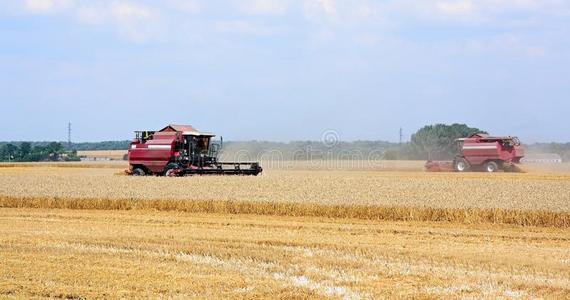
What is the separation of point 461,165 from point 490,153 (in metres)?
2.04

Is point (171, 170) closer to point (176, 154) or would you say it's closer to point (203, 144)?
point (176, 154)

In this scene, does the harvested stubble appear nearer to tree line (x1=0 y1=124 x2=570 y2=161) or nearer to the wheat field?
the wheat field

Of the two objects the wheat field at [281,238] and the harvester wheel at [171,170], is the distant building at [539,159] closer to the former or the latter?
the wheat field at [281,238]

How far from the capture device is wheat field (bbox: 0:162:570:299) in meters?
12.0

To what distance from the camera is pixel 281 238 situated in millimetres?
18156

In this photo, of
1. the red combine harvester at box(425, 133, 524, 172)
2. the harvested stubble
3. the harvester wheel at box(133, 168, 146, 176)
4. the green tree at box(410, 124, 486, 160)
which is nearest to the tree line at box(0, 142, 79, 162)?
the green tree at box(410, 124, 486, 160)

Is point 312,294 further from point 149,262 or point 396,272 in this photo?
point 149,262

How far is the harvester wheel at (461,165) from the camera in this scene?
45188mm

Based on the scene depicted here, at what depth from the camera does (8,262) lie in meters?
13.7

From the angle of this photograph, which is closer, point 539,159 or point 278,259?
point 278,259

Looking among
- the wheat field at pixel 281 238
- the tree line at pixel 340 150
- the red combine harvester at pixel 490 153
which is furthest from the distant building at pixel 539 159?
the wheat field at pixel 281 238

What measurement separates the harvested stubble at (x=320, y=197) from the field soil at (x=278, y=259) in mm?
862

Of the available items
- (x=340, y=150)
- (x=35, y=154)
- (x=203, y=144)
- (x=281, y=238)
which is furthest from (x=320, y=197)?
(x=35, y=154)

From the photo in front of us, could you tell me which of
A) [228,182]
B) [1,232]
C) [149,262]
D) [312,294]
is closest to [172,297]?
[312,294]
